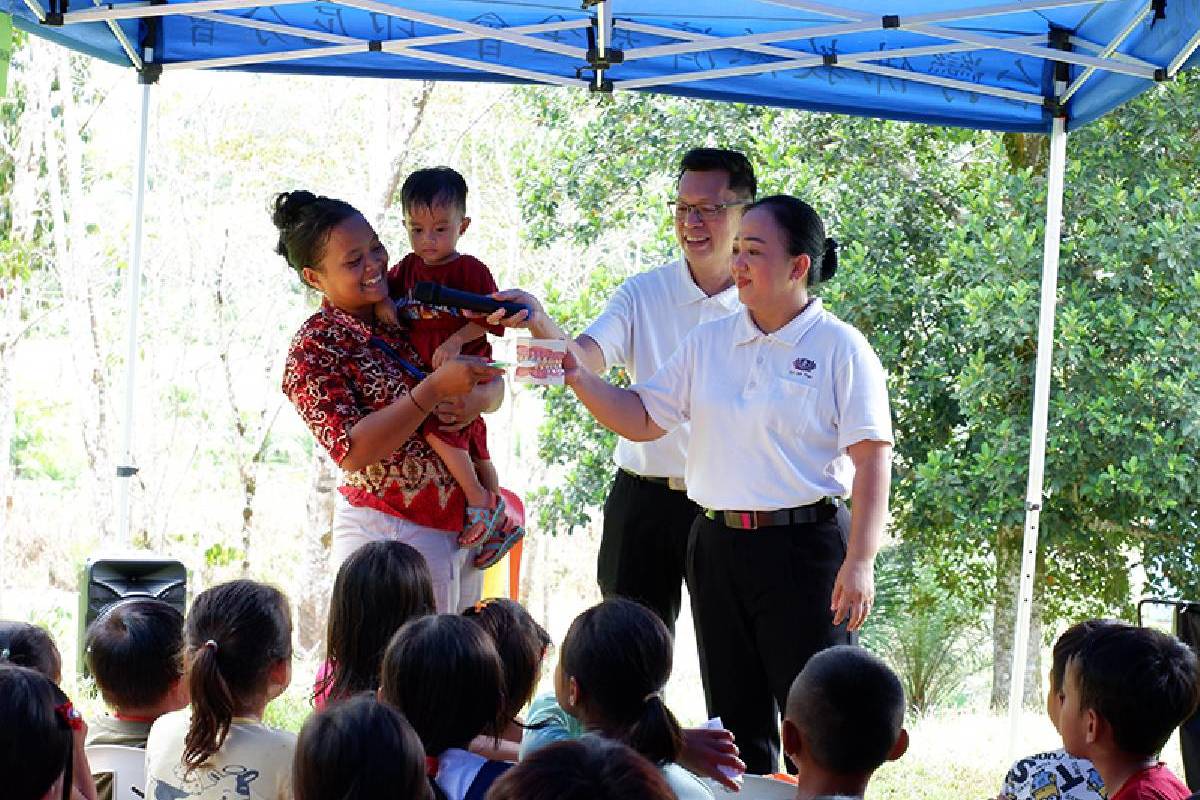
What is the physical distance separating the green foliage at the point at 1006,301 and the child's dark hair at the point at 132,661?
4.91m

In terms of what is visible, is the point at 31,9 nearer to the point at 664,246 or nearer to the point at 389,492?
the point at 389,492

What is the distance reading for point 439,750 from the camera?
2324 mm

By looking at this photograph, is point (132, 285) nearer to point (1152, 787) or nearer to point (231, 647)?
point (231, 647)

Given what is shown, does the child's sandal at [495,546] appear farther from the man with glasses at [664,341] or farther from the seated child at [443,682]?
the seated child at [443,682]

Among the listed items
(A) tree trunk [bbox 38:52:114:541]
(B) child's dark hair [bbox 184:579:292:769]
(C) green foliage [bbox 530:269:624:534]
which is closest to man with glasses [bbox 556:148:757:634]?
(B) child's dark hair [bbox 184:579:292:769]

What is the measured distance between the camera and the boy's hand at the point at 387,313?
3.69m

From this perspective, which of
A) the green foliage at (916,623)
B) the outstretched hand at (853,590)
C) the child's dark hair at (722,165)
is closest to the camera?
the outstretched hand at (853,590)

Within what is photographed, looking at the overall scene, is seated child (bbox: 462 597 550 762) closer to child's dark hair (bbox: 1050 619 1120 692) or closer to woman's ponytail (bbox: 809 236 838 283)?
child's dark hair (bbox: 1050 619 1120 692)

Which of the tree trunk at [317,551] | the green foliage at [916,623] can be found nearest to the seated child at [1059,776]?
the green foliage at [916,623]

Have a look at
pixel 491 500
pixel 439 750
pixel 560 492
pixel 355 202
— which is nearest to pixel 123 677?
pixel 439 750

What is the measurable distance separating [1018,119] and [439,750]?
3419 millimetres

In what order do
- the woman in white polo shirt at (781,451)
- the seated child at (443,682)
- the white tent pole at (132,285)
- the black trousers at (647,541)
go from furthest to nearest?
the white tent pole at (132,285)
the black trousers at (647,541)
the woman in white polo shirt at (781,451)
the seated child at (443,682)

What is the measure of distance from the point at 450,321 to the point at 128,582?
1.24 m

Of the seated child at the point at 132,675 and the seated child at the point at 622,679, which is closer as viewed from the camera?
the seated child at the point at 622,679
